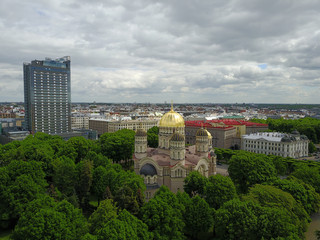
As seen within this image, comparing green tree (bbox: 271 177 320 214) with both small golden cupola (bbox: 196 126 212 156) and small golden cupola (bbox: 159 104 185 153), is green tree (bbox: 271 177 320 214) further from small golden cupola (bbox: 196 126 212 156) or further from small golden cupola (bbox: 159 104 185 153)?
small golden cupola (bbox: 159 104 185 153)

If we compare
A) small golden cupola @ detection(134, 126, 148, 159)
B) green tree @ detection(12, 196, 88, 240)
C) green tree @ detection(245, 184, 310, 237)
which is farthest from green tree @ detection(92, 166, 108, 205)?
green tree @ detection(245, 184, 310, 237)

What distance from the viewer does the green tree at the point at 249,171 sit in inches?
2223

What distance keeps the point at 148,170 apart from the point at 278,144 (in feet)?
226

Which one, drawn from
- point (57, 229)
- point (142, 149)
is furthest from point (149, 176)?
point (57, 229)

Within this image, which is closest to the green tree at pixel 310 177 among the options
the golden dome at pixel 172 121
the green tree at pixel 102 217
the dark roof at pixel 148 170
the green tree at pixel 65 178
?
the golden dome at pixel 172 121

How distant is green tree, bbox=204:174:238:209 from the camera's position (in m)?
44.2

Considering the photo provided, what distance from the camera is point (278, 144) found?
103 metres

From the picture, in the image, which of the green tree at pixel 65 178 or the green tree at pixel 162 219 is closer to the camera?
the green tree at pixel 162 219

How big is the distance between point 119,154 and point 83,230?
51.1 metres

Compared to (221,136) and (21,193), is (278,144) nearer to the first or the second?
(221,136)

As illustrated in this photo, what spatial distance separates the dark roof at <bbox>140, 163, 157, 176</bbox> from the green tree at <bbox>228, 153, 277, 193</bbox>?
19.0 metres

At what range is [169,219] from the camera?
3547 centimetres

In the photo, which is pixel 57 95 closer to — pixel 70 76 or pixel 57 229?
pixel 70 76

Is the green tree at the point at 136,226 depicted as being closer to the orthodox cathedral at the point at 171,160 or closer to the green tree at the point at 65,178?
the orthodox cathedral at the point at 171,160
